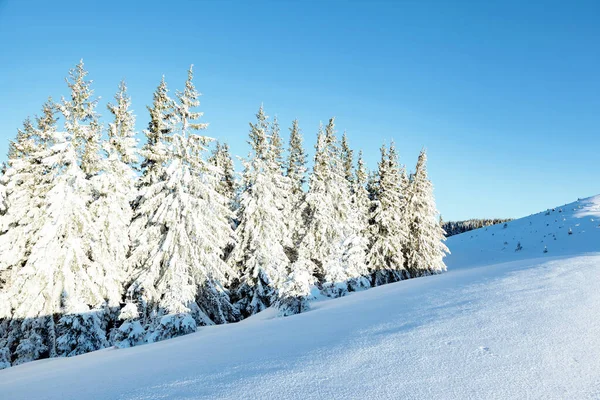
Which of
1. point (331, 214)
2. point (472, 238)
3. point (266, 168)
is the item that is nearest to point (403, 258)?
point (331, 214)

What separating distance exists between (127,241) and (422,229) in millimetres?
25929

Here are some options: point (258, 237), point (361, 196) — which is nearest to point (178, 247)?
point (258, 237)

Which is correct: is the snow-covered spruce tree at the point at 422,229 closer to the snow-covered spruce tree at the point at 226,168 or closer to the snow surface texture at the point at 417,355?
the snow-covered spruce tree at the point at 226,168

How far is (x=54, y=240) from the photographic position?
57.2 feet

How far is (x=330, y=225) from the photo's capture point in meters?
28.9

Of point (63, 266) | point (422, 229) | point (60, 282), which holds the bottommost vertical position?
point (422, 229)

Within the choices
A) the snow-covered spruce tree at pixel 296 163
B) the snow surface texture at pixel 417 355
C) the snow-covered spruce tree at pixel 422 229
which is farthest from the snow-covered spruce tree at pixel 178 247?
the snow-covered spruce tree at pixel 422 229

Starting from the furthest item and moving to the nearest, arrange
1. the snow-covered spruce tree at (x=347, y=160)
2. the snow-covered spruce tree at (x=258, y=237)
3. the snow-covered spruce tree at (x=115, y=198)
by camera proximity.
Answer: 1. the snow-covered spruce tree at (x=347, y=160)
2. the snow-covered spruce tree at (x=258, y=237)
3. the snow-covered spruce tree at (x=115, y=198)

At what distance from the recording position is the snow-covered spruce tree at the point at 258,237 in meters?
24.6

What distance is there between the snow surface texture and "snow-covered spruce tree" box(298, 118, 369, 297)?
53.1 feet

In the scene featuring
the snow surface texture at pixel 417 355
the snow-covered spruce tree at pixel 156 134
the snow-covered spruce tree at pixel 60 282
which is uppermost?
the snow-covered spruce tree at pixel 156 134

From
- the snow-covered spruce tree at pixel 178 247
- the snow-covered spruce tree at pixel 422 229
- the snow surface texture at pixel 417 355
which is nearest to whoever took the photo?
the snow surface texture at pixel 417 355

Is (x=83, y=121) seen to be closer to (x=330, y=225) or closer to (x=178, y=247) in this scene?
(x=178, y=247)

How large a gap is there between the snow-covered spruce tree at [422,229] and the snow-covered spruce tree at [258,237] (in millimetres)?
13801
